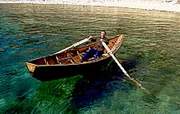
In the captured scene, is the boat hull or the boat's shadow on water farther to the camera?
the boat's shadow on water

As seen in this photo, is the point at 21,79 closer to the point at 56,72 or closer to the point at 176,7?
the point at 56,72

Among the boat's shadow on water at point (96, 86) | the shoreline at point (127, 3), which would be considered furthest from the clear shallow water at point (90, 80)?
the shoreline at point (127, 3)

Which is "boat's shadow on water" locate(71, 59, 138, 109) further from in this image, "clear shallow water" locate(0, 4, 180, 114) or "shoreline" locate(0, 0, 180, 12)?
"shoreline" locate(0, 0, 180, 12)

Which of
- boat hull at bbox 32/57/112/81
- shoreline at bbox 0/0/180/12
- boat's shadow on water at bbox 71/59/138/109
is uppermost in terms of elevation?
shoreline at bbox 0/0/180/12

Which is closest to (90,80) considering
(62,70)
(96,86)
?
(96,86)

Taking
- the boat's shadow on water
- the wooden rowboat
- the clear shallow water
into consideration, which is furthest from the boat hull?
the clear shallow water

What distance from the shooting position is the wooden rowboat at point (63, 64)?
17.3m

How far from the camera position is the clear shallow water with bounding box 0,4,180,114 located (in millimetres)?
18391

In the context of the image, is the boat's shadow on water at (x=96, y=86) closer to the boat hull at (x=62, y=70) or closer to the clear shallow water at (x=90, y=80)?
the clear shallow water at (x=90, y=80)

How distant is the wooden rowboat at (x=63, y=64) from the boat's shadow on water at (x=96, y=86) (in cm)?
109

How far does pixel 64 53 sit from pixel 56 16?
3615 centimetres

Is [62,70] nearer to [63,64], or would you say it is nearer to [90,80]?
[63,64]

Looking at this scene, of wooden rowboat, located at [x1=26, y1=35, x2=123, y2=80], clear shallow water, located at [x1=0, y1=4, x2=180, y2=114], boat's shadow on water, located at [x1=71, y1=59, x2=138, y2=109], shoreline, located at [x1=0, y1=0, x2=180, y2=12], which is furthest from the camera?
shoreline, located at [x1=0, y1=0, x2=180, y2=12]

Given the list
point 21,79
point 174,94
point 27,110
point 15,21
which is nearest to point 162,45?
point 174,94
